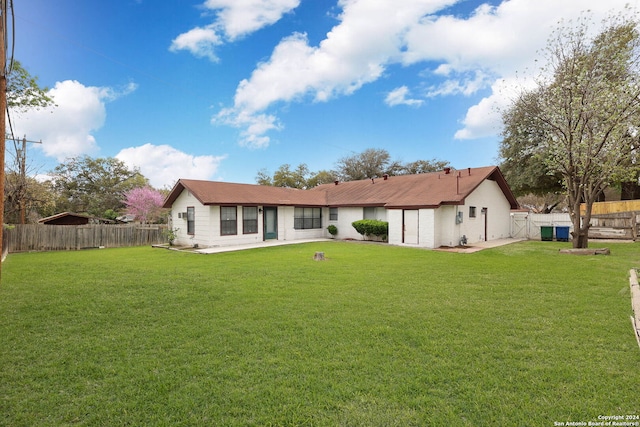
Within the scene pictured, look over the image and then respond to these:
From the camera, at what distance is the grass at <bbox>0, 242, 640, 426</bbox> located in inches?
105

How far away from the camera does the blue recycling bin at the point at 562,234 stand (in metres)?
16.6

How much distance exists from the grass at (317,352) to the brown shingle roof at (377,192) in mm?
8089

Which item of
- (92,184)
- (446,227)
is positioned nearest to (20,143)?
(446,227)

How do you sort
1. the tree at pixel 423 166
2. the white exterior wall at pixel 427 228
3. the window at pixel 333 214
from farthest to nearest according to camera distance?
1. the tree at pixel 423 166
2. the window at pixel 333 214
3. the white exterior wall at pixel 427 228

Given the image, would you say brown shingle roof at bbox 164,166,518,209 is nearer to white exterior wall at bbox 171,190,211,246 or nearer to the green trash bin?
white exterior wall at bbox 171,190,211,246

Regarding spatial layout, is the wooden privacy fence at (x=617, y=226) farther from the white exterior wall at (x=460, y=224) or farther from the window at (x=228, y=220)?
the window at (x=228, y=220)

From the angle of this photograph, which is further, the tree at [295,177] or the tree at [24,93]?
the tree at [295,177]

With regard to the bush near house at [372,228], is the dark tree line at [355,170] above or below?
above

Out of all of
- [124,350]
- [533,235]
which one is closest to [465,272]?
[124,350]

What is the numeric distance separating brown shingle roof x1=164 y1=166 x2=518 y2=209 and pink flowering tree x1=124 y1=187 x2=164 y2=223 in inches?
598

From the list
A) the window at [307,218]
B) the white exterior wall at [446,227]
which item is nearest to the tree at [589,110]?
the white exterior wall at [446,227]

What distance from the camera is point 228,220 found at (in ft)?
52.2

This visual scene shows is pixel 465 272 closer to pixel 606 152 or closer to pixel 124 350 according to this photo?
pixel 124 350

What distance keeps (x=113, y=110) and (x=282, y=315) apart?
19.9 m
